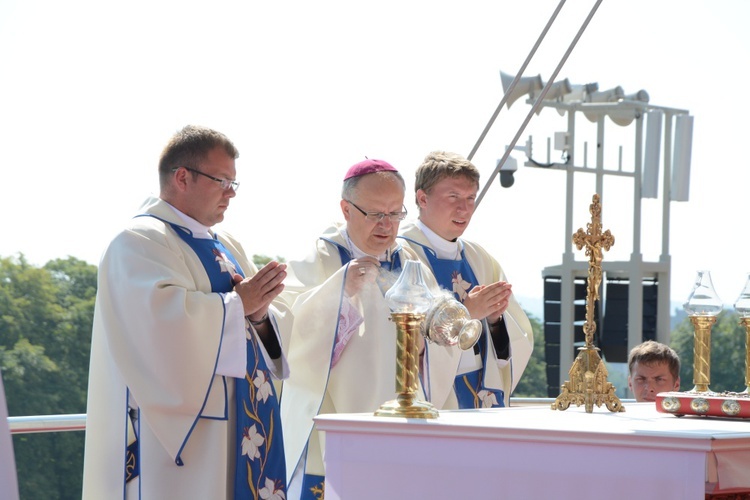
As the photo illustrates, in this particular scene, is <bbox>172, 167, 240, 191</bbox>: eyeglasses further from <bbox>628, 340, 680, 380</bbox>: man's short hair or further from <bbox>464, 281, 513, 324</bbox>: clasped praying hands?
<bbox>628, 340, 680, 380</bbox>: man's short hair

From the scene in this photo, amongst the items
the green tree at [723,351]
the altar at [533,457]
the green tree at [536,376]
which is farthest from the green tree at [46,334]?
the altar at [533,457]

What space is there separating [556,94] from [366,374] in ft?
32.5

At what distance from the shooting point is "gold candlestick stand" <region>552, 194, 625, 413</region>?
3.68m

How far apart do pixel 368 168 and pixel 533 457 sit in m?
1.93

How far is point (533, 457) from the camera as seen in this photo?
Result: 2982 mm

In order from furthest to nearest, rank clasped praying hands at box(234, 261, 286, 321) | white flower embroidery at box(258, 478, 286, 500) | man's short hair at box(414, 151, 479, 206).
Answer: man's short hair at box(414, 151, 479, 206) < white flower embroidery at box(258, 478, 286, 500) < clasped praying hands at box(234, 261, 286, 321)

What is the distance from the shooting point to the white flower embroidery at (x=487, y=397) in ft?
16.3

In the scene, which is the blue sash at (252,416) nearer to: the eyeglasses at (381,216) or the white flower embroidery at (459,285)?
the eyeglasses at (381,216)

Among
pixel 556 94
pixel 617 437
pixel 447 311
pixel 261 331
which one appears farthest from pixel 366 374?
pixel 556 94

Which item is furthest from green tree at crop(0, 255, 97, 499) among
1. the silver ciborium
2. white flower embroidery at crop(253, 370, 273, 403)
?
the silver ciborium

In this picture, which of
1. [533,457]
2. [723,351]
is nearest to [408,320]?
[533,457]

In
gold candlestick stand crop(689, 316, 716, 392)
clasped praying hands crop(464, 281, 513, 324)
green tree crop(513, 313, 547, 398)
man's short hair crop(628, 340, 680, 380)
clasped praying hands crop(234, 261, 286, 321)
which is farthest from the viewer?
Answer: green tree crop(513, 313, 547, 398)

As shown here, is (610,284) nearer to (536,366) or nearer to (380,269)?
(380,269)

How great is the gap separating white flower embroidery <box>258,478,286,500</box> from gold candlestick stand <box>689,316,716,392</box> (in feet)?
4.82
